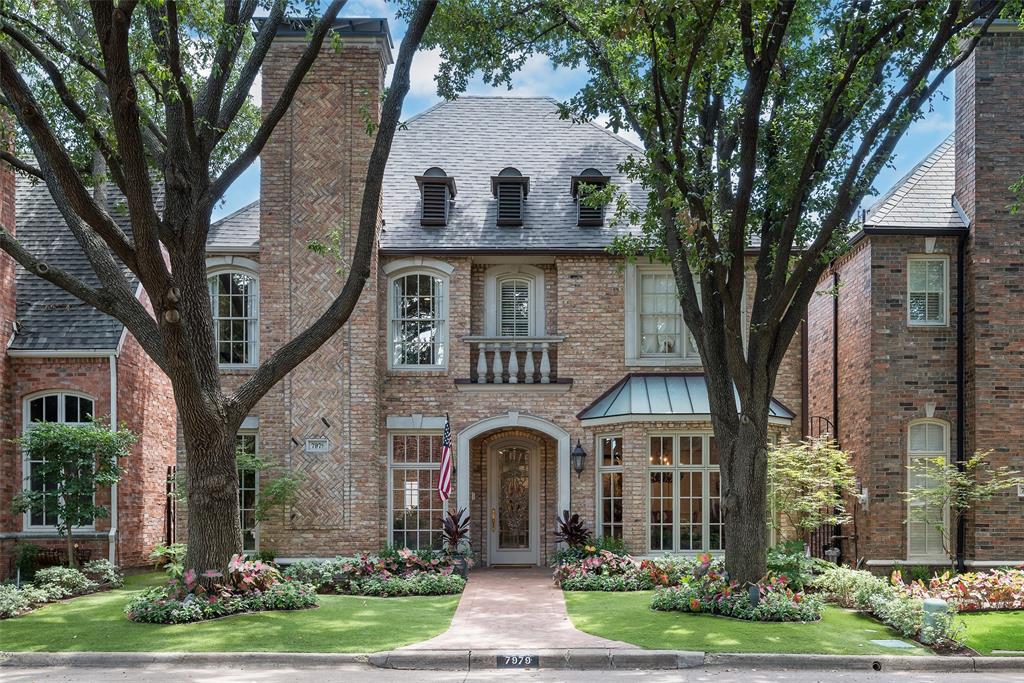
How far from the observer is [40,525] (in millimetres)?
17609

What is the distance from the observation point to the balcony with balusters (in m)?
18.7

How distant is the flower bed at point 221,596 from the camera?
40.9 feet

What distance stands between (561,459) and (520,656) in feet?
26.5

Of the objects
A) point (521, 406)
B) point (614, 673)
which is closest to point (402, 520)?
point (521, 406)

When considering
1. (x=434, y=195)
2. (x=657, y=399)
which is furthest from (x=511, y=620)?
(x=434, y=195)

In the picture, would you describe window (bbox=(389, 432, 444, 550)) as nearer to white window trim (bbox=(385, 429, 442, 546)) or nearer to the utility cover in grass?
white window trim (bbox=(385, 429, 442, 546))

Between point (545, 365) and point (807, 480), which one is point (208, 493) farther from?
point (807, 480)

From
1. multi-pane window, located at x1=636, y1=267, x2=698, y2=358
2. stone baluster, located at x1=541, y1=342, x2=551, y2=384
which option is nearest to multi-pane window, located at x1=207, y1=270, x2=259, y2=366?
stone baluster, located at x1=541, y1=342, x2=551, y2=384

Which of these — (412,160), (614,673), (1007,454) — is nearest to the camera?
(614,673)

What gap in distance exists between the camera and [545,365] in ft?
61.7

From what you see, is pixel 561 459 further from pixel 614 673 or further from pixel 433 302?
pixel 614 673

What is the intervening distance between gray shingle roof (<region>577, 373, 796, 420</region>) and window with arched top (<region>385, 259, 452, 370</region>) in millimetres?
3216

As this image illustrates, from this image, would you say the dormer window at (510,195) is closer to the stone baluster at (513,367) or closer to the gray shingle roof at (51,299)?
the stone baluster at (513,367)

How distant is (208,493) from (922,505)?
1217 cm
